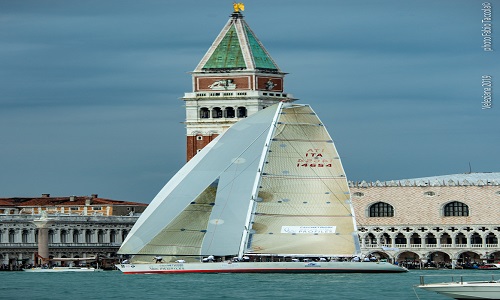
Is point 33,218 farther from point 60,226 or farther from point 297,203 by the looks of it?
point 297,203

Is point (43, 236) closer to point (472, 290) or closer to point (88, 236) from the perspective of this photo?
point (88, 236)

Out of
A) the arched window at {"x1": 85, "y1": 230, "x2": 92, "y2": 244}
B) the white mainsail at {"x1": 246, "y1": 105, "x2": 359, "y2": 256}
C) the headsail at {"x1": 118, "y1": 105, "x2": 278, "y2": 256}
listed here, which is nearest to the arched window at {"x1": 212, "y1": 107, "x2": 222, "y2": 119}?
the arched window at {"x1": 85, "y1": 230, "x2": 92, "y2": 244}

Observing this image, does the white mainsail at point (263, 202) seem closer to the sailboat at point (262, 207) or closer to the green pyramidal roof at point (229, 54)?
the sailboat at point (262, 207)

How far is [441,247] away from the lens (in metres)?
167

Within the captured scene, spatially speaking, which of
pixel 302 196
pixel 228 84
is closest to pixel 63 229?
pixel 228 84

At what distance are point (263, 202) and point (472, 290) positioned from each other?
1385 inches

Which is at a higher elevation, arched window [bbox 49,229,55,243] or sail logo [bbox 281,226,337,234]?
arched window [bbox 49,229,55,243]

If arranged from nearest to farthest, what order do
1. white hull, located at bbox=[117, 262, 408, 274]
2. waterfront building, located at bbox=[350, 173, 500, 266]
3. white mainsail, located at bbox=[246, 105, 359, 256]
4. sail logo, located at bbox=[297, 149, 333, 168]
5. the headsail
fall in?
1. the headsail
2. white mainsail, located at bbox=[246, 105, 359, 256]
3. sail logo, located at bbox=[297, 149, 333, 168]
4. white hull, located at bbox=[117, 262, 408, 274]
5. waterfront building, located at bbox=[350, 173, 500, 266]

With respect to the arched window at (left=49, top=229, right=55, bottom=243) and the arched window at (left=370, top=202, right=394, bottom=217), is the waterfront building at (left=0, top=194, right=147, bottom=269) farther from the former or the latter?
the arched window at (left=370, top=202, right=394, bottom=217)

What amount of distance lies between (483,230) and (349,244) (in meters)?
47.1

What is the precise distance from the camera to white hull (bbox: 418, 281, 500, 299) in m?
85.0

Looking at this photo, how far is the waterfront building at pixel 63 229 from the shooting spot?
18125 cm

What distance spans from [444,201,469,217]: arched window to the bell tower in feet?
72.5

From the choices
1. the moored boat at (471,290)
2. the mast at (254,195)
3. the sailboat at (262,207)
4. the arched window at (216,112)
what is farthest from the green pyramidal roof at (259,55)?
the moored boat at (471,290)
